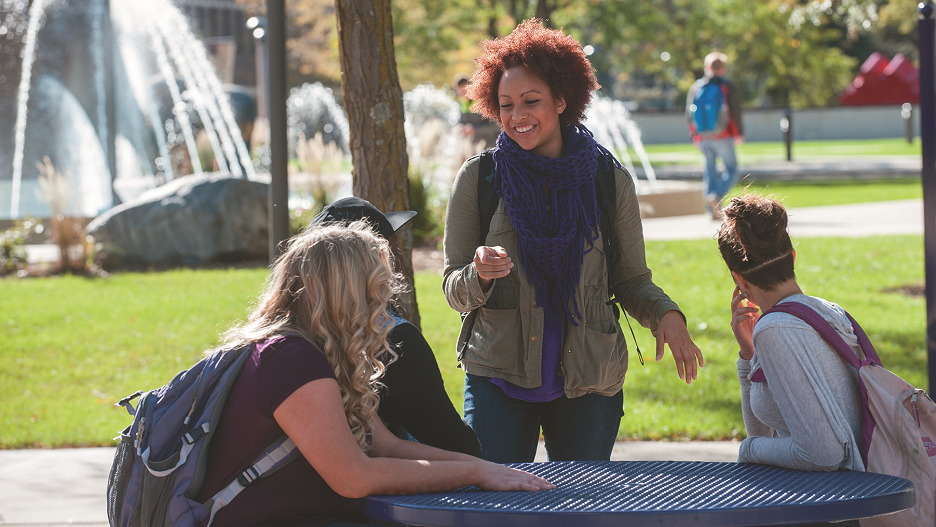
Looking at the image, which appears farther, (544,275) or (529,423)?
(529,423)

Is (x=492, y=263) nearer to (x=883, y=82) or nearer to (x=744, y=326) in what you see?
(x=744, y=326)

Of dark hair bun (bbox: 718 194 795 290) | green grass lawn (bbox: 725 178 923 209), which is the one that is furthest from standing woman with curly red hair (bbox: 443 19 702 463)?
green grass lawn (bbox: 725 178 923 209)

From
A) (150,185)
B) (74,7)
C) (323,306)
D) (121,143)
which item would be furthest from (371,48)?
(74,7)

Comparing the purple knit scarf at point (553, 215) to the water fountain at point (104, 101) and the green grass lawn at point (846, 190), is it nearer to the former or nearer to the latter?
the green grass lawn at point (846, 190)

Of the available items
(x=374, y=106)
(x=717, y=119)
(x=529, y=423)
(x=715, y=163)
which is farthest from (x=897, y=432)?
(x=715, y=163)

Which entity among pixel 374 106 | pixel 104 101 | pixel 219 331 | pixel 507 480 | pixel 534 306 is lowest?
pixel 219 331

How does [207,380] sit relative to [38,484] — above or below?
above

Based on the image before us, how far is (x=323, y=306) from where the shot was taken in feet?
7.43

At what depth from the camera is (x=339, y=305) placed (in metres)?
2.28

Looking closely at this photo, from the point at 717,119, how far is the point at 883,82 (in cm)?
3901

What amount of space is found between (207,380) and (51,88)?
1539 inches

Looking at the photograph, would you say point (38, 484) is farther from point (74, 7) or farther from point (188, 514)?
point (74, 7)

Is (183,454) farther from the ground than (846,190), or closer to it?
farther from the ground

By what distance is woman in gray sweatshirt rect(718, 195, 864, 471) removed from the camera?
2.36 meters
